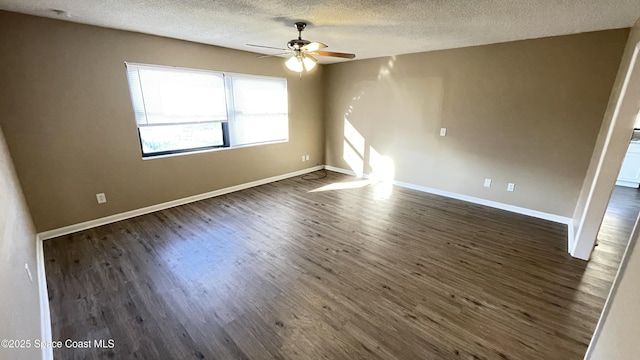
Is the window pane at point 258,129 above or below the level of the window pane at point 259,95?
below

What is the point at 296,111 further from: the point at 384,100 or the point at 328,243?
the point at 328,243

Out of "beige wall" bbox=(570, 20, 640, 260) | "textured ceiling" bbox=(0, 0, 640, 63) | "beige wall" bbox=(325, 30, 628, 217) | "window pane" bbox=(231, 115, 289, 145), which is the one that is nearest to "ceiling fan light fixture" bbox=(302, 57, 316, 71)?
"textured ceiling" bbox=(0, 0, 640, 63)

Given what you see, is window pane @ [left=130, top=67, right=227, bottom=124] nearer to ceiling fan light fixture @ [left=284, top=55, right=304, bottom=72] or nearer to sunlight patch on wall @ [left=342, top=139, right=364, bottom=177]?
ceiling fan light fixture @ [left=284, top=55, right=304, bottom=72]

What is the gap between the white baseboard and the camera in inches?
63.0

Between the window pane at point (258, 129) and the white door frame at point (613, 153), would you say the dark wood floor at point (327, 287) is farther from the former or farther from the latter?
the window pane at point (258, 129)

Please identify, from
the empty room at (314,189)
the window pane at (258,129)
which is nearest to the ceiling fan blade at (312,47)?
the empty room at (314,189)

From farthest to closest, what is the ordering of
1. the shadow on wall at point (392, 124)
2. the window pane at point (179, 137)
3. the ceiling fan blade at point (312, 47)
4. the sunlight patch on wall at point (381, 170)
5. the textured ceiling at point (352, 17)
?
the sunlight patch on wall at point (381, 170) < the shadow on wall at point (392, 124) < the window pane at point (179, 137) < the ceiling fan blade at point (312, 47) < the textured ceiling at point (352, 17)

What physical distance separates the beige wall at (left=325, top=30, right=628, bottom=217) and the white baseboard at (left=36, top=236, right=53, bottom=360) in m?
4.76

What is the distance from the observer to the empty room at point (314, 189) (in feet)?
5.95

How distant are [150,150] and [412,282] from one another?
3.71 meters

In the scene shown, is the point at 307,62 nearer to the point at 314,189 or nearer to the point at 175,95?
the point at 175,95

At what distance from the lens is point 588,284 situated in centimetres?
230

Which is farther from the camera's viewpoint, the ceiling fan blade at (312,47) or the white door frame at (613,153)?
the ceiling fan blade at (312,47)

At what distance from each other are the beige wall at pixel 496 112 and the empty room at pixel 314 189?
2 centimetres
